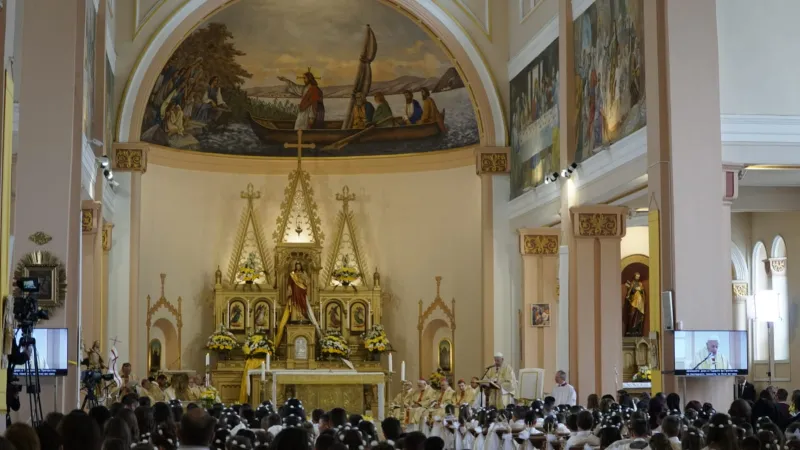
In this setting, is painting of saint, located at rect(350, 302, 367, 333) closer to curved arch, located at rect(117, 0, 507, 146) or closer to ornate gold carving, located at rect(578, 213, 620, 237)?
curved arch, located at rect(117, 0, 507, 146)

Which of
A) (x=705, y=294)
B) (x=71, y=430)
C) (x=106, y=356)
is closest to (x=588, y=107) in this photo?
(x=705, y=294)

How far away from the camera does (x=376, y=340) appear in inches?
1053

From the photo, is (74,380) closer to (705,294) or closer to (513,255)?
(705,294)

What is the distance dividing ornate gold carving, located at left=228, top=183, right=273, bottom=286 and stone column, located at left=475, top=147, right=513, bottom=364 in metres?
5.46

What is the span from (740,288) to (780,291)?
1.14 m

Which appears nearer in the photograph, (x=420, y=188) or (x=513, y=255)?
(x=513, y=255)

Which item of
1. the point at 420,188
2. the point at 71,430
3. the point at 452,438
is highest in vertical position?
the point at 420,188

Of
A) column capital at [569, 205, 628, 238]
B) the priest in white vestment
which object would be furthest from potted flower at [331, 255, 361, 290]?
the priest in white vestment

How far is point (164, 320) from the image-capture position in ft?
89.2

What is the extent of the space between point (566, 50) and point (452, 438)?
8.01 meters

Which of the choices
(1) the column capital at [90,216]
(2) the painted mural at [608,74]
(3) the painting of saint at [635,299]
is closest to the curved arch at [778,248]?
(3) the painting of saint at [635,299]

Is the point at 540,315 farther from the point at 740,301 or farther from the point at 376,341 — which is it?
the point at 740,301

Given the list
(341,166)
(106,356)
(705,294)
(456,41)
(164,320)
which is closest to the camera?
(705,294)

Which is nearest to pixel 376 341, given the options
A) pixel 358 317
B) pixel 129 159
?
pixel 358 317
